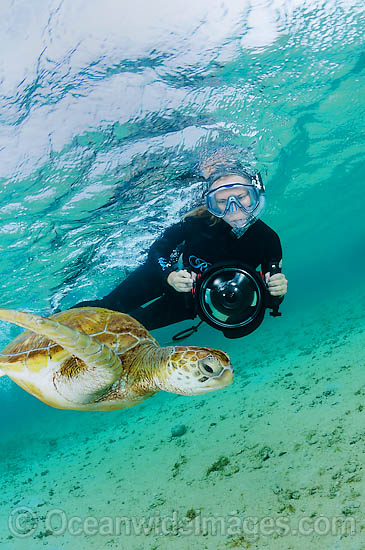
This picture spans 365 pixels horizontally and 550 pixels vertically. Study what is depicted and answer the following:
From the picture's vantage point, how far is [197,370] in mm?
2043

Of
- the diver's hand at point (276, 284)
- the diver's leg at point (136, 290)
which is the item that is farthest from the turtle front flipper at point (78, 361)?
the diver's leg at point (136, 290)

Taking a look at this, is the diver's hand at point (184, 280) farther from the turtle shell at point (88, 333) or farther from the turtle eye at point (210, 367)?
the turtle eye at point (210, 367)

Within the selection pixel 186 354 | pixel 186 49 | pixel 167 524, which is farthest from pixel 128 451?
pixel 186 49

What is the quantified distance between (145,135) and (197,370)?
5.59 meters

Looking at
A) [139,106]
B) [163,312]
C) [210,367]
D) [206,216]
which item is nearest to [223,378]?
[210,367]

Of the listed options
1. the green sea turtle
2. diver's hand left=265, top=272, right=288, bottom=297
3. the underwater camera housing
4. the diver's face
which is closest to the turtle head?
the green sea turtle

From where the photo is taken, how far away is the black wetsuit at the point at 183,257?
13.8 feet

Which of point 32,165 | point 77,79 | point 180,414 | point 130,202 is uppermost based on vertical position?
point 77,79

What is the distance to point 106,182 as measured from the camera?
289 inches

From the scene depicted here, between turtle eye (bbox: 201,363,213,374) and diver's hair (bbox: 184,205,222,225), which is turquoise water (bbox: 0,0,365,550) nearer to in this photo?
turtle eye (bbox: 201,363,213,374)

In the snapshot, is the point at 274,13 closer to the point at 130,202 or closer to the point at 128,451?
the point at 130,202

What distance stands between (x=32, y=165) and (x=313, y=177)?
1421cm

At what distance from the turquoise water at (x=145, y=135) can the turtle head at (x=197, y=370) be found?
139cm

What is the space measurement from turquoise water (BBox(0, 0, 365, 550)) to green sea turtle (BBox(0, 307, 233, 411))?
1.45m
